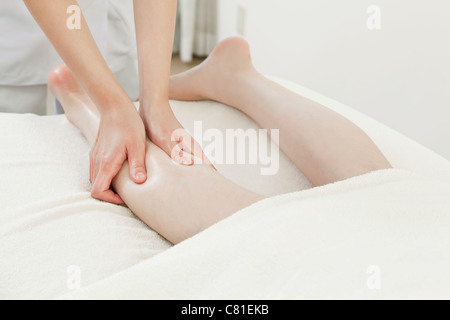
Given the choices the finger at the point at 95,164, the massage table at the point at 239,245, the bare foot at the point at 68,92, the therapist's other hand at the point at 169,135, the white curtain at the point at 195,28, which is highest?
the white curtain at the point at 195,28

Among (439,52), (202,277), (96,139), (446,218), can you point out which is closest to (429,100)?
(439,52)

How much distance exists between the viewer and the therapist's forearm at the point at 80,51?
3.08 feet

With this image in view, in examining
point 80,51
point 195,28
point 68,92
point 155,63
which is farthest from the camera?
point 195,28

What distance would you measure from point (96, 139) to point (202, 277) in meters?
0.46

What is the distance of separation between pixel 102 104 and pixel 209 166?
10.2 inches

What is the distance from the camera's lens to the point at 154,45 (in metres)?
1.09

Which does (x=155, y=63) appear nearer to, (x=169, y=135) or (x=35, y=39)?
(x=169, y=135)

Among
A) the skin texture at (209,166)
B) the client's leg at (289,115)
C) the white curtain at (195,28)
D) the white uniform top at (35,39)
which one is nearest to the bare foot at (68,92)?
the skin texture at (209,166)

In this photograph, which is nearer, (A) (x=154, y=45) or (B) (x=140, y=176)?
(B) (x=140, y=176)

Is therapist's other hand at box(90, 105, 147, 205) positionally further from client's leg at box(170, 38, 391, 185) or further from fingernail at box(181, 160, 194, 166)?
client's leg at box(170, 38, 391, 185)

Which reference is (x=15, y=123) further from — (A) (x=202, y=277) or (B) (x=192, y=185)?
(A) (x=202, y=277)

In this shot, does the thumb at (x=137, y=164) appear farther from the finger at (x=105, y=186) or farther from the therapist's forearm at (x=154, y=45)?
the therapist's forearm at (x=154, y=45)

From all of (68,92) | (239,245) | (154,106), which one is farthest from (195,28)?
(239,245)

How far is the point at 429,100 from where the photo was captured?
5.24 ft
